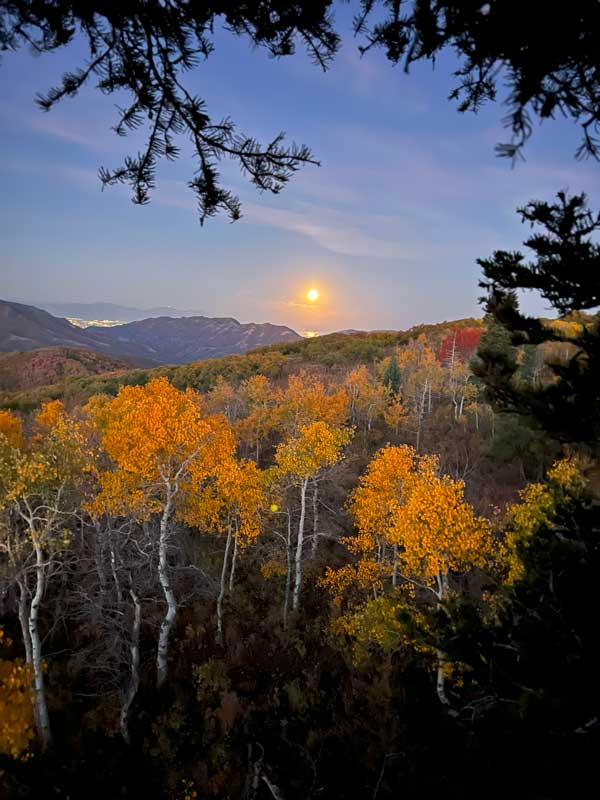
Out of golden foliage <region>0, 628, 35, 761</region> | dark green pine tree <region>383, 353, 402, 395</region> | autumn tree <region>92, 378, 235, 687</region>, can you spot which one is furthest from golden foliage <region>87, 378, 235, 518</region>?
dark green pine tree <region>383, 353, 402, 395</region>

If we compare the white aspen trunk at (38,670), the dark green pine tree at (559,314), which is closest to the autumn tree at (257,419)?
the white aspen trunk at (38,670)

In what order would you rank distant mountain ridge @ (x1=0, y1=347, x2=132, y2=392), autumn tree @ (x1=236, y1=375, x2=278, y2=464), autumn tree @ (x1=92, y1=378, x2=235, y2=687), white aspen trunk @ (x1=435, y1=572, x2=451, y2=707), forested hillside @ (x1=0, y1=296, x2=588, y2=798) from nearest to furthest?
forested hillside @ (x1=0, y1=296, x2=588, y2=798) < white aspen trunk @ (x1=435, y1=572, x2=451, y2=707) < autumn tree @ (x1=92, y1=378, x2=235, y2=687) < autumn tree @ (x1=236, y1=375, x2=278, y2=464) < distant mountain ridge @ (x1=0, y1=347, x2=132, y2=392)

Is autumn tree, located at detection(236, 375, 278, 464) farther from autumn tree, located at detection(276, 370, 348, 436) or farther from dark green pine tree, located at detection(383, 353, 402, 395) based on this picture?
dark green pine tree, located at detection(383, 353, 402, 395)

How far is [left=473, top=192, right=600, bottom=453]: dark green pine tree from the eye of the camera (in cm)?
336

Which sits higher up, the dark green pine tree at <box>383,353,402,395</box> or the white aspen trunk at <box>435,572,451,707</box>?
the dark green pine tree at <box>383,353,402,395</box>

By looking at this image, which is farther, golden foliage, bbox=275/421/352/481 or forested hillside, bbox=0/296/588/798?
golden foliage, bbox=275/421/352/481

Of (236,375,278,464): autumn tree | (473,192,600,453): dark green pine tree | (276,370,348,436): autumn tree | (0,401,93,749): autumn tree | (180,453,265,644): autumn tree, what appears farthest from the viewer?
(236,375,278,464): autumn tree

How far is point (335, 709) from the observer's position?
12.1 m

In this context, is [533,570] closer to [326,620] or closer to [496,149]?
[496,149]

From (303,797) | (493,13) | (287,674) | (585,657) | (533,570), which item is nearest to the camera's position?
(493,13)

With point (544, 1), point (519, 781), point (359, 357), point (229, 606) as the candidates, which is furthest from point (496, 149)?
point (359, 357)

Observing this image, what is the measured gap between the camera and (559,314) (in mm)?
3643

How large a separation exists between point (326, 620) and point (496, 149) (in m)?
18.4

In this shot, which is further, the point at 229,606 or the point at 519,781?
the point at 229,606
